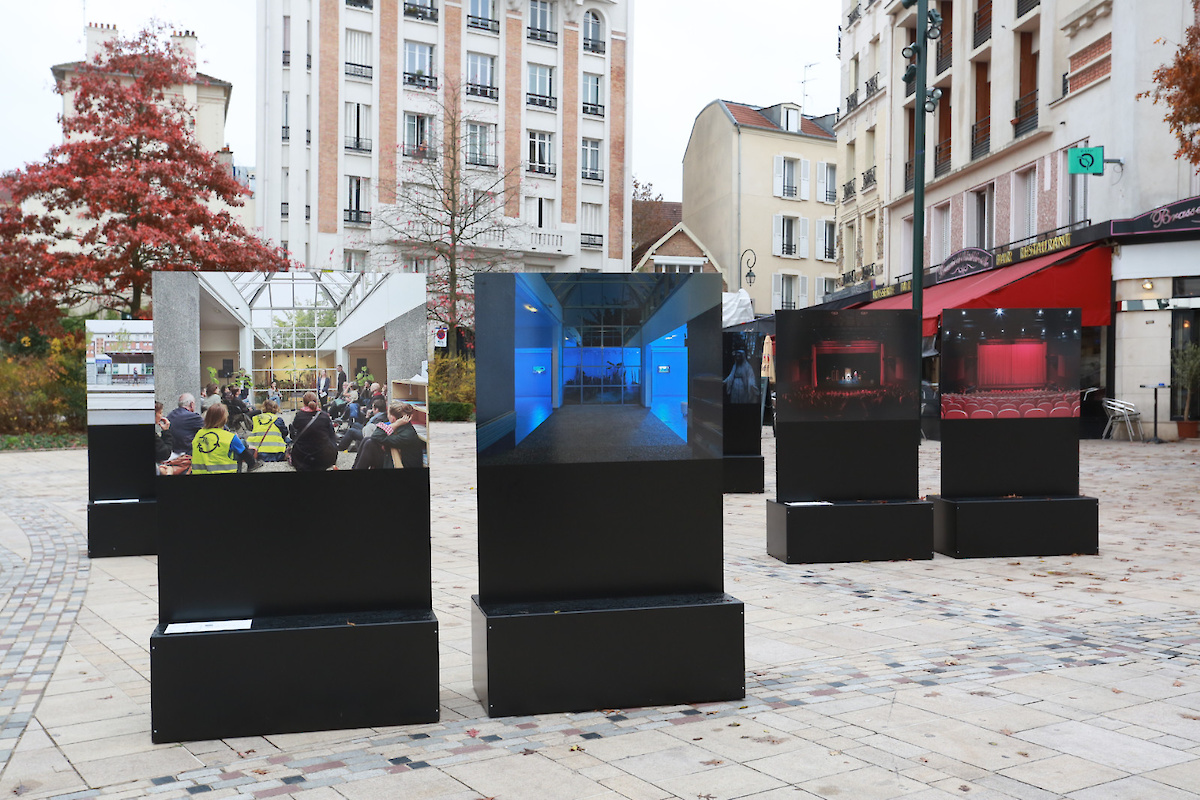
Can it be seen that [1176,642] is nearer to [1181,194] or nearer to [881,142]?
[1181,194]

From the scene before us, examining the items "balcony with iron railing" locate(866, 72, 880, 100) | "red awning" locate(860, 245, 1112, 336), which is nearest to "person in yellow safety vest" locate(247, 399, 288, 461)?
"red awning" locate(860, 245, 1112, 336)

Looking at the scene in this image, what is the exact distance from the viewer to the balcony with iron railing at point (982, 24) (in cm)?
2697

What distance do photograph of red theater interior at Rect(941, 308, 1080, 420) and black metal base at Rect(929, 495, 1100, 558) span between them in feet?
2.53

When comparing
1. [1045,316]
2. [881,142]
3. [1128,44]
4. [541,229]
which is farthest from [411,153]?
[1045,316]

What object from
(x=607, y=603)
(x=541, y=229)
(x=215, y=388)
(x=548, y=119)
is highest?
(x=548, y=119)

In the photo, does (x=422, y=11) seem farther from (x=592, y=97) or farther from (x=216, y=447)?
(x=216, y=447)

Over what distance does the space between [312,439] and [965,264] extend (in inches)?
926

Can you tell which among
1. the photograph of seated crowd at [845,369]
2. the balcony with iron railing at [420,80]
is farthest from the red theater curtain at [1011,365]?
the balcony with iron railing at [420,80]

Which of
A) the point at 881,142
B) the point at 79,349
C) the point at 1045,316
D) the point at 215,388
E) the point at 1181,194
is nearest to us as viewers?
the point at 215,388

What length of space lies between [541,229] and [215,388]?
127ft

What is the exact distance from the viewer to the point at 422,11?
4078cm

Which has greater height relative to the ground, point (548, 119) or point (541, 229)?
point (548, 119)

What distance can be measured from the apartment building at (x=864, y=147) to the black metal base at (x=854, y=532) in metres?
24.7

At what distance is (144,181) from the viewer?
75.5ft
